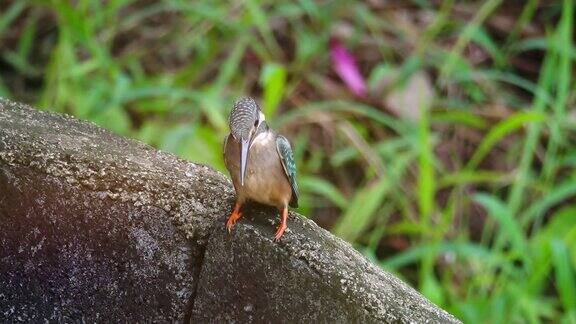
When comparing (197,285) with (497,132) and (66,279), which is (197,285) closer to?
(66,279)

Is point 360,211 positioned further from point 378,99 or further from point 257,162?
point 257,162

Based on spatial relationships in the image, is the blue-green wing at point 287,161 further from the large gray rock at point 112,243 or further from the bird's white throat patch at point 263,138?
the large gray rock at point 112,243

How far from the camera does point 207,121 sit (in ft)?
11.9

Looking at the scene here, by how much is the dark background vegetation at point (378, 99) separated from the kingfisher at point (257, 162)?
4.63 feet

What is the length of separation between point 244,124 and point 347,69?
2.36m

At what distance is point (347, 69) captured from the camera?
149 inches

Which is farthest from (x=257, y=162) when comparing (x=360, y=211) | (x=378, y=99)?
(x=378, y=99)

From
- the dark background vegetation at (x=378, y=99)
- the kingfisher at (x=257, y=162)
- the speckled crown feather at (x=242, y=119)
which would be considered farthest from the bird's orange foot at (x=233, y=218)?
the dark background vegetation at (x=378, y=99)

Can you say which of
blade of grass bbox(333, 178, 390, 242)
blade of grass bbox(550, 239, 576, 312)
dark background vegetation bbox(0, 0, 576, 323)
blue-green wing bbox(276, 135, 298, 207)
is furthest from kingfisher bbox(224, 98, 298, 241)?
blade of grass bbox(333, 178, 390, 242)

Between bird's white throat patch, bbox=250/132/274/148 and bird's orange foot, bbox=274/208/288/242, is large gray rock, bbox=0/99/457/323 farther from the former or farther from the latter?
bird's white throat patch, bbox=250/132/274/148

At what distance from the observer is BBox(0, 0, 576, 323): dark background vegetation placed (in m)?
3.18

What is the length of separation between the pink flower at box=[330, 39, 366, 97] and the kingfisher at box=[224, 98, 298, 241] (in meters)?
2.21

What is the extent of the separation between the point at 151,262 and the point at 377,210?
2161mm

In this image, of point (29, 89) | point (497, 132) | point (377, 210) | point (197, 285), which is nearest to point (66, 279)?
point (197, 285)
